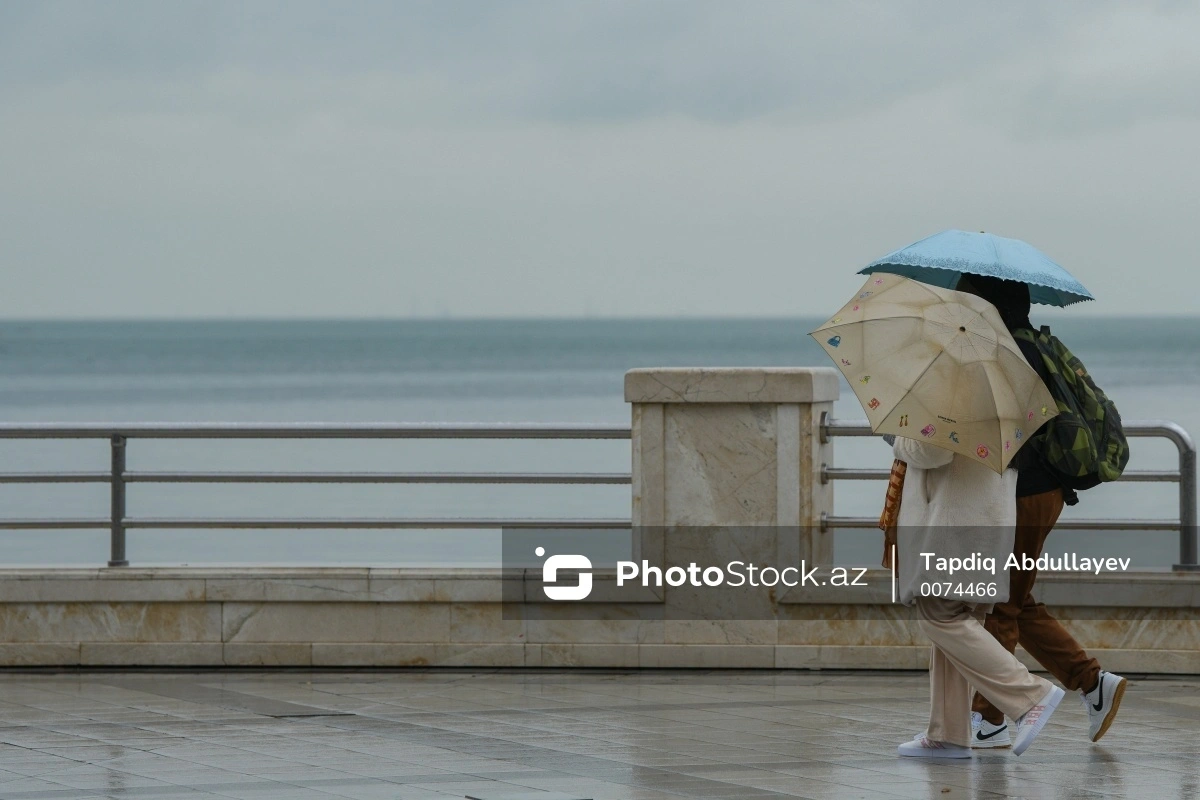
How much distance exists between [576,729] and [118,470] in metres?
3.12

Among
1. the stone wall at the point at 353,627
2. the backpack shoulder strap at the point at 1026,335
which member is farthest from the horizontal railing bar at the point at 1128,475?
the backpack shoulder strap at the point at 1026,335

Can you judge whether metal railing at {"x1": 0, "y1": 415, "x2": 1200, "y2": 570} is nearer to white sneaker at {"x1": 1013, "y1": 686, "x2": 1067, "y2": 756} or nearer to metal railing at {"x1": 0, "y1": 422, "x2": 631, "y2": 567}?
metal railing at {"x1": 0, "y1": 422, "x2": 631, "y2": 567}

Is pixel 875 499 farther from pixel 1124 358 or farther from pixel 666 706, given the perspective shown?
pixel 1124 358

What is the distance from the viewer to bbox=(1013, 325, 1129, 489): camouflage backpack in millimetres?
7215

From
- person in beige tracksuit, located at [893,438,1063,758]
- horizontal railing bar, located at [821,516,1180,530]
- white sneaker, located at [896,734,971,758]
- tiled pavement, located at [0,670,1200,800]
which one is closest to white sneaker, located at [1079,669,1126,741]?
tiled pavement, located at [0,670,1200,800]

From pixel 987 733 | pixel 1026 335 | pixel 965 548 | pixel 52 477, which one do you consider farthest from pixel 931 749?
pixel 52 477

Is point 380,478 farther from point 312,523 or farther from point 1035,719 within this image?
point 1035,719

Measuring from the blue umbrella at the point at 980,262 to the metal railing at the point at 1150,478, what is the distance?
1719 mm

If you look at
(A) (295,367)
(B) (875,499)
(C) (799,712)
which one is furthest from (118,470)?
(A) (295,367)

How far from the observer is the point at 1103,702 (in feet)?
24.6

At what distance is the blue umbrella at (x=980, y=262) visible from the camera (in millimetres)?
7109

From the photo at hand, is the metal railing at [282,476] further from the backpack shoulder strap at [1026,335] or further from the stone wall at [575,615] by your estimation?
the backpack shoulder strap at [1026,335]

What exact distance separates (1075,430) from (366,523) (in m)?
4.21

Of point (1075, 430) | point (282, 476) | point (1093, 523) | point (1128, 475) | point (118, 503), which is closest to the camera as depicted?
point (1075, 430)
